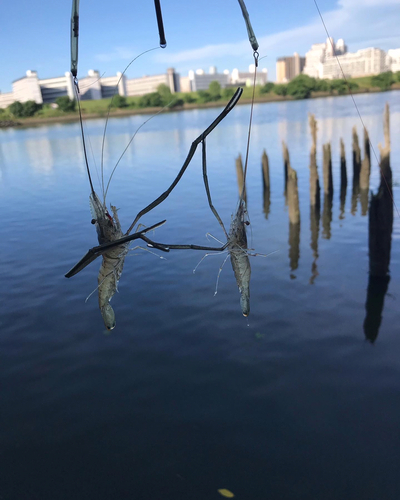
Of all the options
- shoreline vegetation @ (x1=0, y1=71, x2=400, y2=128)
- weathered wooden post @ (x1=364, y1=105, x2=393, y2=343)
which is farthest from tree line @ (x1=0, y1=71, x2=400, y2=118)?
weathered wooden post @ (x1=364, y1=105, x2=393, y2=343)

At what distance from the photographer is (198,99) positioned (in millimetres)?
142875

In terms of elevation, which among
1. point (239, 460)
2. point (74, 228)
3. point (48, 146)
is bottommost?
point (239, 460)

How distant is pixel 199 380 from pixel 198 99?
478 feet

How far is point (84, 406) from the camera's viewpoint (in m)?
8.55

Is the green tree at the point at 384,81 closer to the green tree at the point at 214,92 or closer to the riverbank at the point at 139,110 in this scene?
the riverbank at the point at 139,110

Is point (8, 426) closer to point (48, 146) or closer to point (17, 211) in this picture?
point (17, 211)

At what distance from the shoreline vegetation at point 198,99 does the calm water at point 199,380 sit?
111841 millimetres

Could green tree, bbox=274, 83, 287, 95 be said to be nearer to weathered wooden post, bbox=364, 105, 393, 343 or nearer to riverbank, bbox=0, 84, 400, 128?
riverbank, bbox=0, 84, 400, 128

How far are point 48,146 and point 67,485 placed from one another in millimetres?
59504

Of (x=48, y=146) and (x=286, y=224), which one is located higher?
(x=48, y=146)

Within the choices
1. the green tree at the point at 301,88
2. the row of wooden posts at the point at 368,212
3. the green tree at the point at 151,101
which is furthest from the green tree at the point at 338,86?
the row of wooden posts at the point at 368,212

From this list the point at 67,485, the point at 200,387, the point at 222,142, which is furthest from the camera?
the point at 222,142

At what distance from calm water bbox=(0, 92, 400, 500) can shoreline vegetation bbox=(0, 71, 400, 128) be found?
11184cm

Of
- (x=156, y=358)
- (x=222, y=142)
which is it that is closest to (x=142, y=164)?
(x=222, y=142)
